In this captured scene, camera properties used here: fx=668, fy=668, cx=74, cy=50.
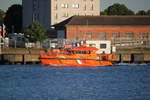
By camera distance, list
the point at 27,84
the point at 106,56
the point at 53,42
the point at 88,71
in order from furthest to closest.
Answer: the point at 53,42 < the point at 106,56 < the point at 88,71 < the point at 27,84

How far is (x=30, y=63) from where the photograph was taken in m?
78.6

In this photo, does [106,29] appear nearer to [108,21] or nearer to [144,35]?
[108,21]

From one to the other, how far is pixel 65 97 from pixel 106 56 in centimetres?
2722

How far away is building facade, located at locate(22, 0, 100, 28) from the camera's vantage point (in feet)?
415

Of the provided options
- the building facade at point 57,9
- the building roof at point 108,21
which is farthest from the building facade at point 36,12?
the building roof at point 108,21

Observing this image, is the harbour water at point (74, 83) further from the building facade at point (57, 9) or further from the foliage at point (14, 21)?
the foliage at point (14, 21)

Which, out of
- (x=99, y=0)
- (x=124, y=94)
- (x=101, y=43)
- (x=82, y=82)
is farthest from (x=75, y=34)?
(x=124, y=94)

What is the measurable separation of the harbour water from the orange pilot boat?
1.27 metres

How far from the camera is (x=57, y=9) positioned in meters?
127

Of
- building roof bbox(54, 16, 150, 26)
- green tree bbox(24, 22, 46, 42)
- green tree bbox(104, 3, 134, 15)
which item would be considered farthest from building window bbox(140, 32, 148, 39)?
green tree bbox(104, 3, 134, 15)

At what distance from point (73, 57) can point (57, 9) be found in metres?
55.4

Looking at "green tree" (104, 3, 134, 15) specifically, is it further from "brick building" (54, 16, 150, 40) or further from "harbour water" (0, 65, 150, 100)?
"harbour water" (0, 65, 150, 100)

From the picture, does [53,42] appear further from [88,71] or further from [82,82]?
[82,82]

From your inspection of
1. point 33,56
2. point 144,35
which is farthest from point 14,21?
point 33,56
